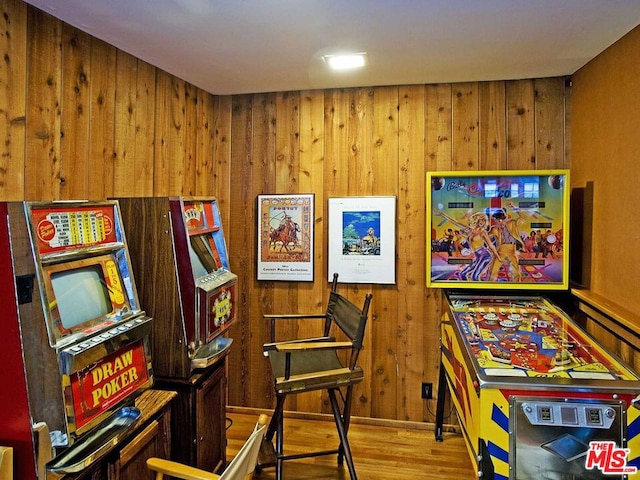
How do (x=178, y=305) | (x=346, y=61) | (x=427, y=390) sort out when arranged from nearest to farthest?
(x=178, y=305)
(x=346, y=61)
(x=427, y=390)

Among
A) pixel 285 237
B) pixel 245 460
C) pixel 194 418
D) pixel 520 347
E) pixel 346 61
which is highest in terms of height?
pixel 346 61

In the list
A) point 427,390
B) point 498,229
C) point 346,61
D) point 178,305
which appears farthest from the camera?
point 427,390

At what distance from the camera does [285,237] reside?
3.35 meters

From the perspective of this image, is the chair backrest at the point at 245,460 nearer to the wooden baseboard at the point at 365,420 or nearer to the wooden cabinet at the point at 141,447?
the wooden cabinet at the point at 141,447

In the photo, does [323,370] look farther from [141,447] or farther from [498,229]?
[498,229]

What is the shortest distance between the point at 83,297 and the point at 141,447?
2.09 ft

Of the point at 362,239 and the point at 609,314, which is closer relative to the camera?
the point at 609,314

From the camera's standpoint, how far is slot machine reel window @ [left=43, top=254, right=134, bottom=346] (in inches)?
53.6

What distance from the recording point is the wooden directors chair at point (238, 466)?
123cm

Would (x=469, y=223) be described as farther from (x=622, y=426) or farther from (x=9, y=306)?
(x=9, y=306)

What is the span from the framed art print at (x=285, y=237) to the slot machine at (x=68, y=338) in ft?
5.64

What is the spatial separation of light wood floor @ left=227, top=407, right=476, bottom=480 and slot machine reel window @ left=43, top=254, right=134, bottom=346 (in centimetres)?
159

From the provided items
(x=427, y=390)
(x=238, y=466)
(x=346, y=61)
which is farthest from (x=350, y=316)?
(x=346, y=61)

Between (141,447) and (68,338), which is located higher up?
(68,338)
